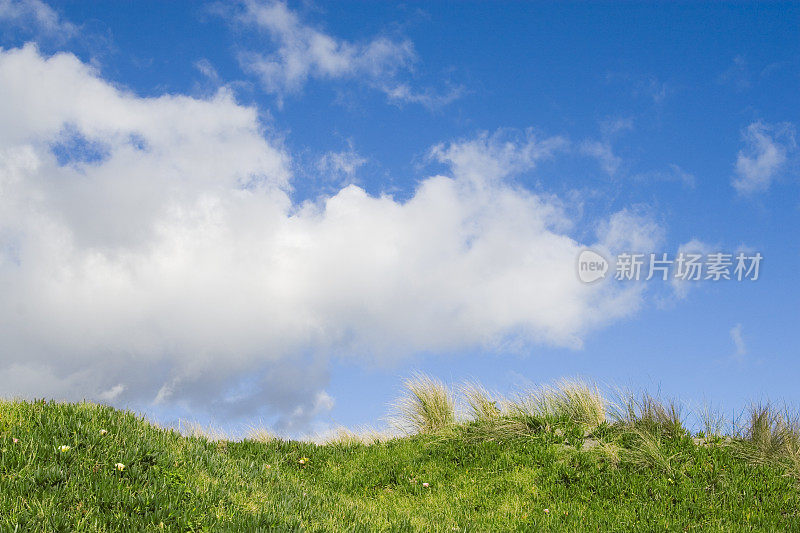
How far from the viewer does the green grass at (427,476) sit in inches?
263

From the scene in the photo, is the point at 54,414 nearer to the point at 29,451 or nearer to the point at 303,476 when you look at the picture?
the point at 29,451

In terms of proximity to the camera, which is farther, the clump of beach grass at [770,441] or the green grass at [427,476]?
the clump of beach grass at [770,441]

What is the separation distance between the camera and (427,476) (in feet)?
37.2

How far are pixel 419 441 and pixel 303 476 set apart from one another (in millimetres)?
2988

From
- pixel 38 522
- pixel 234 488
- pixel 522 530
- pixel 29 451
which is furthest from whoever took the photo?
pixel 522 530

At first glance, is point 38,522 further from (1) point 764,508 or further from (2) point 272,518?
(1) point 764,508

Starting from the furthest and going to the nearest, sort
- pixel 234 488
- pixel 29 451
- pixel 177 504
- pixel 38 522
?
pixel 234 488, pixel 29 451, pixel 177 504, pixel 38 522

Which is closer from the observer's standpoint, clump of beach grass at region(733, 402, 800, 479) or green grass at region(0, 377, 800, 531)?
green grass at region(0, 377, 800, 531)

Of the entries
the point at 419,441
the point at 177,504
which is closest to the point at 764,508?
the point at 419,441

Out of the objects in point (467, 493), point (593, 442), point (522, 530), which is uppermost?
point (593, 442)

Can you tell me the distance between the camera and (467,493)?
34.2 feet

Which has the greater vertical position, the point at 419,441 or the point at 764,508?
the point at 419,441

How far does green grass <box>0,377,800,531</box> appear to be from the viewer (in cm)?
668

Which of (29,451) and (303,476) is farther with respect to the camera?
(303,476)
